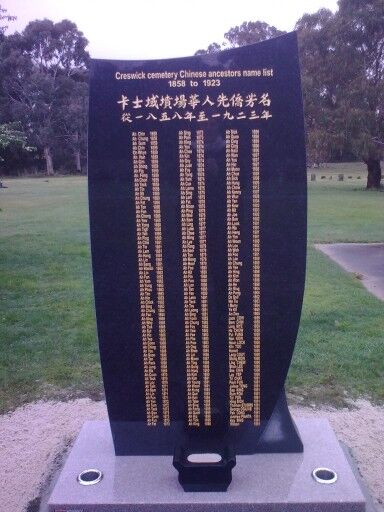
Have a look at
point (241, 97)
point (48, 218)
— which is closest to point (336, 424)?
point (241, 97)

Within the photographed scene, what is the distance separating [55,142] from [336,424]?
39.1m

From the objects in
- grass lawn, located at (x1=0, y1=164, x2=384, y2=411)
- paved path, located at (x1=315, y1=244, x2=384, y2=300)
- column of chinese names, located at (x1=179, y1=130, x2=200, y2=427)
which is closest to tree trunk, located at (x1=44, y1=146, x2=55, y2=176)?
grass lawn, located at (x1=0, y1=164, x2=384, y2=411)

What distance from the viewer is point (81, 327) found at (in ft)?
23.7

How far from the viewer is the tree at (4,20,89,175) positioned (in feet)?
128

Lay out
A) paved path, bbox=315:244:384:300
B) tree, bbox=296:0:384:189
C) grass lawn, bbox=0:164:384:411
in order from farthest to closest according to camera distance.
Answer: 1. tree, bbox=296:0:384:189
2. paved path, bbox=315:244:384:300
3. grass lawn, bbox=0:164:384:411

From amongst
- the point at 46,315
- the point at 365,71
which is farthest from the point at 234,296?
the point at 365,71

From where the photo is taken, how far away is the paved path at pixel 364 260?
9.23m

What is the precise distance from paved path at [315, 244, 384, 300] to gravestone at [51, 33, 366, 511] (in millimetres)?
5136

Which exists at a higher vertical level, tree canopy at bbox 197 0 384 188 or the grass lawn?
tree canopy at bbox 197 0 384 188

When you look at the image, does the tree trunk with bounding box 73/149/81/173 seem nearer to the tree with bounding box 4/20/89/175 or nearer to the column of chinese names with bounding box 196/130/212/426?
the tree with bounding box 4/20/89/175

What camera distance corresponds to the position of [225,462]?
11.7 feet

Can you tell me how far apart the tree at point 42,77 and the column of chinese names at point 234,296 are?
123 ft

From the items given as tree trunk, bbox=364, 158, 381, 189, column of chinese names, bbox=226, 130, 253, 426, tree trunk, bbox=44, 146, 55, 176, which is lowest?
column of chinese names, bbox=226, 130, 253, 426

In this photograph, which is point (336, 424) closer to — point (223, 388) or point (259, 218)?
point (223, 388)
